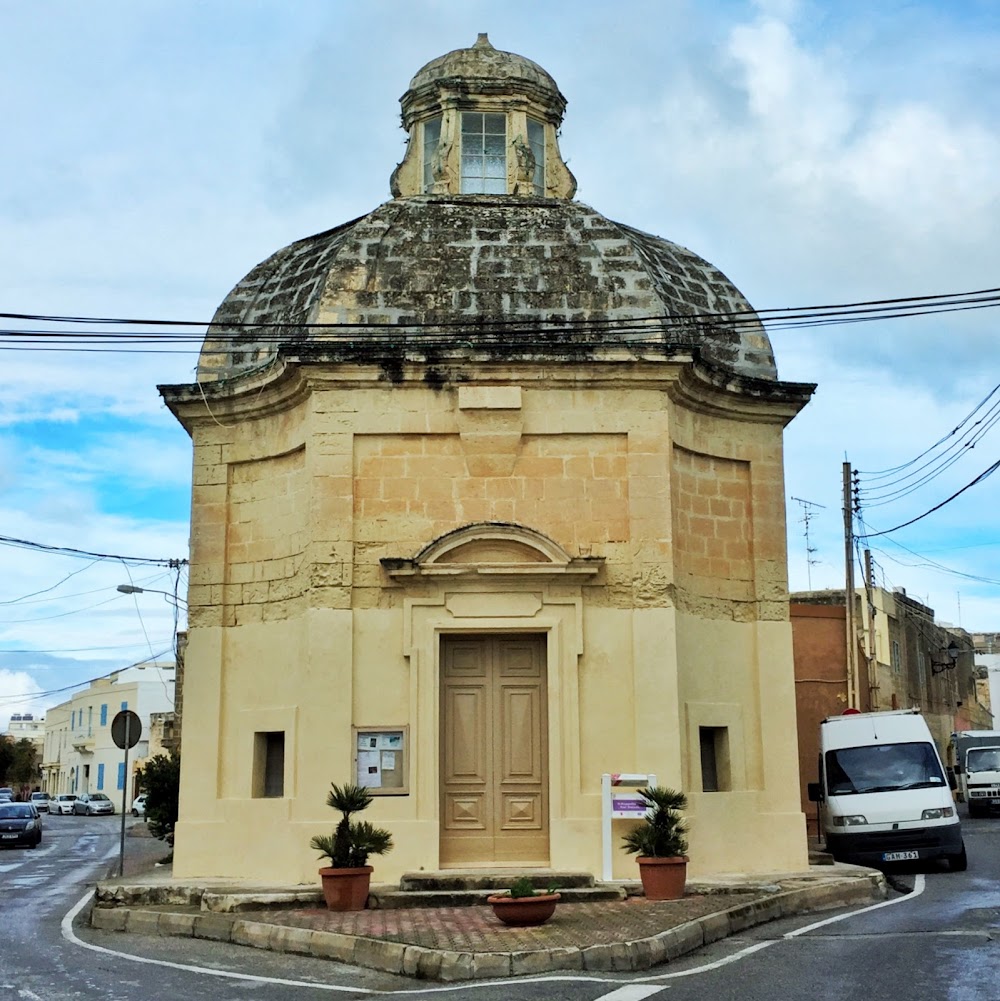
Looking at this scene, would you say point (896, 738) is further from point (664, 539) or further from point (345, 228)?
point (345, 228)

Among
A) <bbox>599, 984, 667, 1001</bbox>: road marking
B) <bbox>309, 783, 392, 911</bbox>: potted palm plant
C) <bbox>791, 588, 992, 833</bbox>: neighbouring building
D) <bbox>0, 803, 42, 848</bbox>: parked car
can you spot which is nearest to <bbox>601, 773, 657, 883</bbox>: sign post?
<bbox>309, 783, 392, 911</bbox>: potted palm plant

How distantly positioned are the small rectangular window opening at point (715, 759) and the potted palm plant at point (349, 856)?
4841 mm

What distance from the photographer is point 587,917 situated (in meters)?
12.9

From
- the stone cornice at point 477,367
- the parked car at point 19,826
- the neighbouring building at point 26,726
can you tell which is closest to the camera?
the stone cornice at point 477,367

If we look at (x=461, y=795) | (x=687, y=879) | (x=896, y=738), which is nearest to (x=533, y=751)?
(x=461, y=795)

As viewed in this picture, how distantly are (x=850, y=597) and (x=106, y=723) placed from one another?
60.0 metres

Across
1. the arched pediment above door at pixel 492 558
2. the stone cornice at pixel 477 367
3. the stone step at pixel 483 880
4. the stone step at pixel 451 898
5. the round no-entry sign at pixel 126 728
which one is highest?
the stone cornice at pixel 477 367

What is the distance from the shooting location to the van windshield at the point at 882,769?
1923 centimetres

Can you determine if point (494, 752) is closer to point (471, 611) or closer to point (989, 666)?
point (471, 611)

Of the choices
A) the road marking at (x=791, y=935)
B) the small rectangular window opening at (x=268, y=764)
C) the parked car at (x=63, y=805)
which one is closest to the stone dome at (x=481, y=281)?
the small rectangular window opening at (x=268, y=764)

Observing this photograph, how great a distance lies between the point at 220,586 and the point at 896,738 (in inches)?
389

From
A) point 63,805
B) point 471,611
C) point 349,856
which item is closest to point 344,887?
point 349,856

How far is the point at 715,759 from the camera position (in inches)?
685

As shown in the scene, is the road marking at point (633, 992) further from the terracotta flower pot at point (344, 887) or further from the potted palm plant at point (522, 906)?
the terracotta flower pot at point (344, 887)
